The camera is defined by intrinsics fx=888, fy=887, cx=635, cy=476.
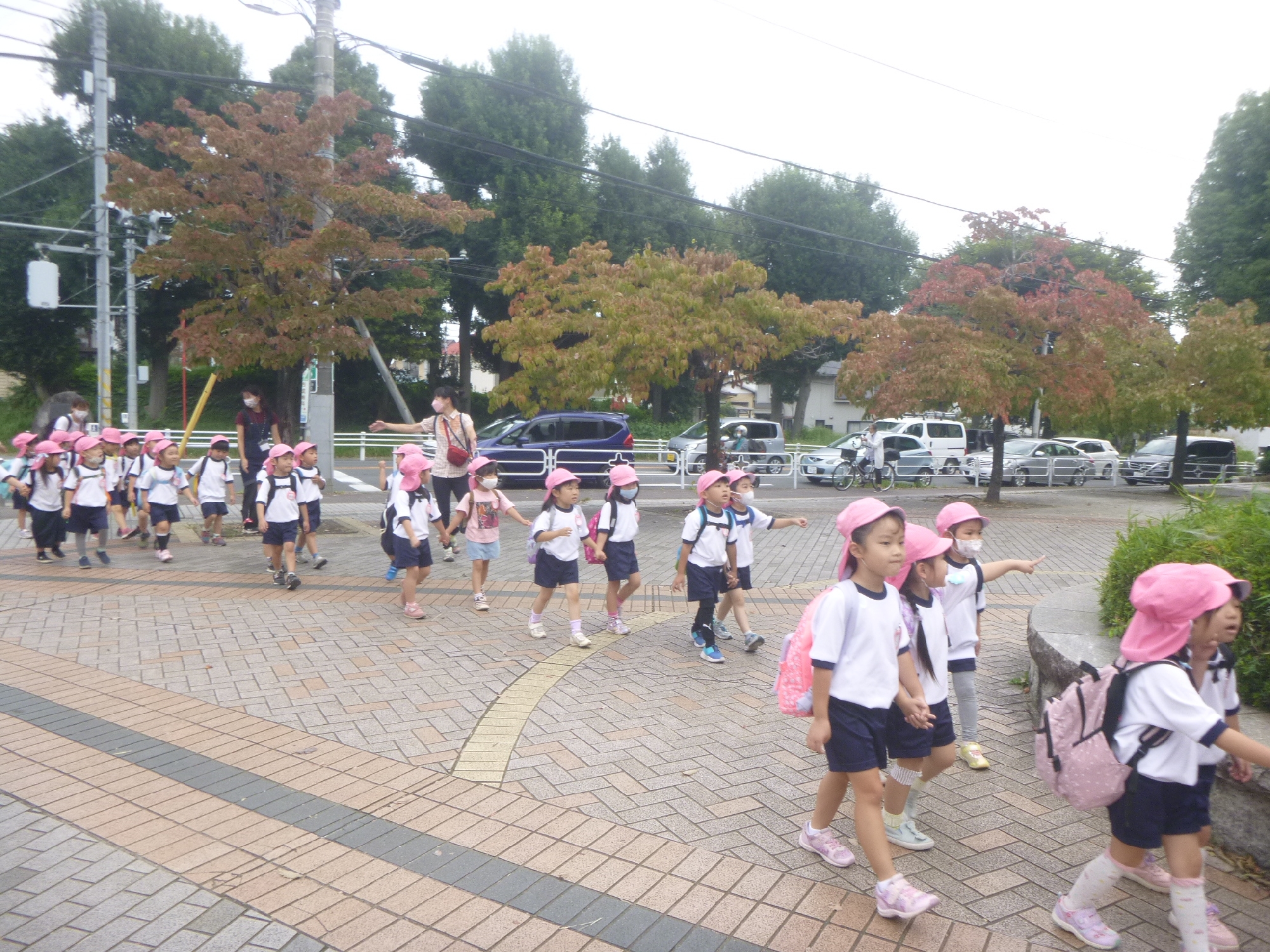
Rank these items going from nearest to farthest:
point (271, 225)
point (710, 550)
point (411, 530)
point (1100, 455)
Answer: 1. point (710, 550)
2. point (411, 530)
3. point (271, 225)
4. point (1100, 455)

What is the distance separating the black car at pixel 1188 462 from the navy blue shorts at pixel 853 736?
2603cm

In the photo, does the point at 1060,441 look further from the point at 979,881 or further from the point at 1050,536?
the point at 979,881

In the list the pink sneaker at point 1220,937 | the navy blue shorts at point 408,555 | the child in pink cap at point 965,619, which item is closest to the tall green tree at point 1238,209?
the child in pink cap at point 965,619

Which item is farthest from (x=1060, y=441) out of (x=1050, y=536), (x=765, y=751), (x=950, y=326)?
(x=765, y=751)

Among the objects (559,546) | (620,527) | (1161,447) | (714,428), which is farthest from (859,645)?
(1161,447)

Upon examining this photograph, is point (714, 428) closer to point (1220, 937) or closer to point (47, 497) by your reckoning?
point (47, 497)

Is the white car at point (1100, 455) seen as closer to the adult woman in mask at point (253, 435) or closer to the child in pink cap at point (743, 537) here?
the child in pink cap at point (743, 537)

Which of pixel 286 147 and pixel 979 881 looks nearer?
pixel 979 881

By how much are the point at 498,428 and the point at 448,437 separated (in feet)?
35.5

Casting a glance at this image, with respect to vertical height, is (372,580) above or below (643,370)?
below

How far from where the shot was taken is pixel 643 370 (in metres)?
14.5

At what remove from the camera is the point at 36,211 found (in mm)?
26578

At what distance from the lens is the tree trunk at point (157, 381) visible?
1222 inches

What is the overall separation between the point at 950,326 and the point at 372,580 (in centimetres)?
1221
